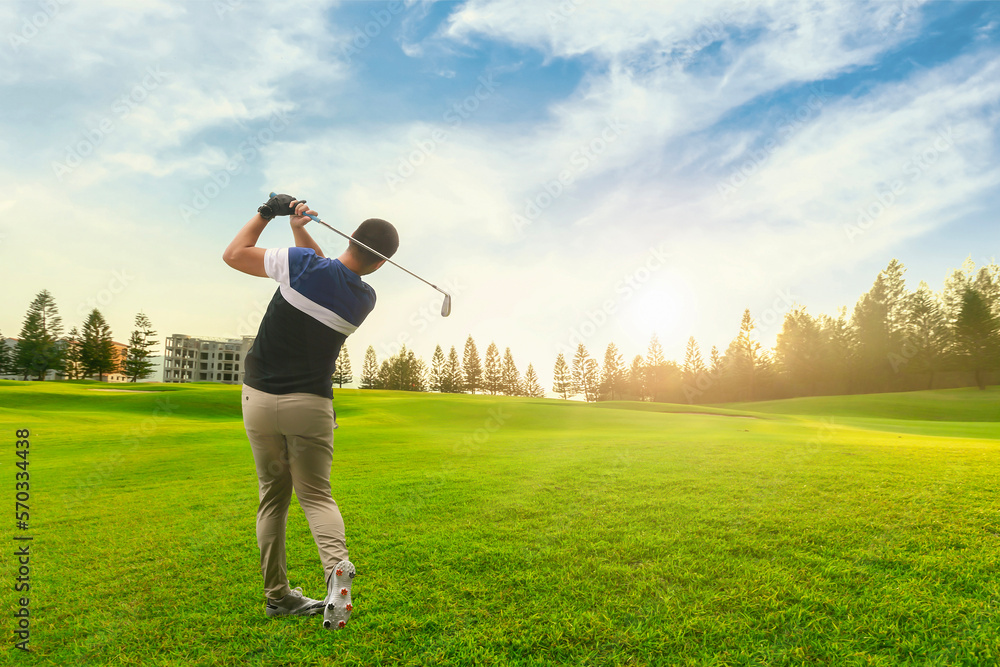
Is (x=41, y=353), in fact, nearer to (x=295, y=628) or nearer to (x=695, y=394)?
(x=295, y=628)

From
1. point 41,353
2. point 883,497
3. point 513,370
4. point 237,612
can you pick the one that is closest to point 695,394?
point 513,370

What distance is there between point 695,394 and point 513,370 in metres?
28.4

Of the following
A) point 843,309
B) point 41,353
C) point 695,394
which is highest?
point 843,309

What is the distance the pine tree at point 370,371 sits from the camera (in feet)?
284

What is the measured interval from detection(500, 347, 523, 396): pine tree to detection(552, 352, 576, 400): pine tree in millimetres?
6080

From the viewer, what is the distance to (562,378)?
82000 mm

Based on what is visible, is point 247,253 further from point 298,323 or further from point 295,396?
point 295,396

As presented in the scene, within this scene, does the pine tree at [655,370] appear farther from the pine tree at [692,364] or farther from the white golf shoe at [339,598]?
the white golf shoe at [339,598]

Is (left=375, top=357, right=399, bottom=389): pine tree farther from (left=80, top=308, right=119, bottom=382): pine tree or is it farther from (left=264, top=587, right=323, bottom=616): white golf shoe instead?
(left=264, top=587, right=323, bottom=616): white golf shoe

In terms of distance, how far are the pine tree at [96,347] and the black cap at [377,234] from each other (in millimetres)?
74141

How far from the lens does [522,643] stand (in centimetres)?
285

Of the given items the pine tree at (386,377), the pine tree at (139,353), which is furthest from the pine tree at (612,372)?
the pine tree at (139,353)

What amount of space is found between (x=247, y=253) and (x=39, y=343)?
7592cm

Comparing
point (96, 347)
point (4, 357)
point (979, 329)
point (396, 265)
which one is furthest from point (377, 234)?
point (4, 357)
